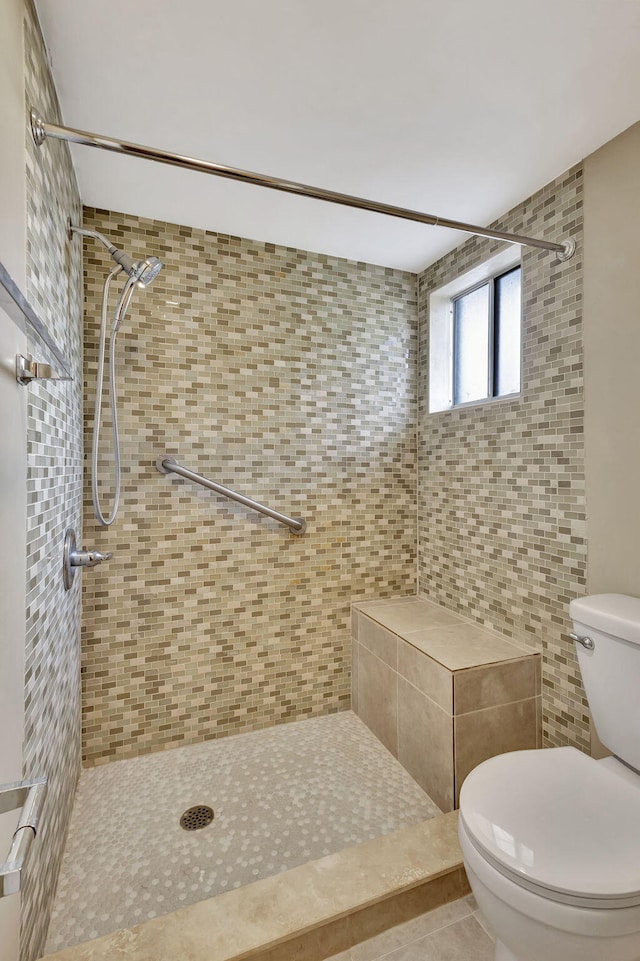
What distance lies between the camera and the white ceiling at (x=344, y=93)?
3.60 feet

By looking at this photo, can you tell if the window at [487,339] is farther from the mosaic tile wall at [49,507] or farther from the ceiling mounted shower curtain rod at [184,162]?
the mosaic tile wall at [49,507]

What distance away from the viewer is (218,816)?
5.26 feet

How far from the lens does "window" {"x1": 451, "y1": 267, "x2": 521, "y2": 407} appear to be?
202 cm

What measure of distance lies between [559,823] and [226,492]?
4.98ft

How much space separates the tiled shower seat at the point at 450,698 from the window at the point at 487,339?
107 centimetres

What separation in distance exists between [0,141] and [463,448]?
1.86 metres

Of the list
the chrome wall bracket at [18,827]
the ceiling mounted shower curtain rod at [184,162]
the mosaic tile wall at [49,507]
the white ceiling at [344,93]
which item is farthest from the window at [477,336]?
the chrome wall bracket at [18,827]

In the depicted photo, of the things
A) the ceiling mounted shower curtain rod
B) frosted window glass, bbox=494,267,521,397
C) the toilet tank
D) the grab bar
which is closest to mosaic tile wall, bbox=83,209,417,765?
the grab bar

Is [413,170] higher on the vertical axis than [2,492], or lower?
higher

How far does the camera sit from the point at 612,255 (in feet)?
4.84

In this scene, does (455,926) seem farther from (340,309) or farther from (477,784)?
(340,309)

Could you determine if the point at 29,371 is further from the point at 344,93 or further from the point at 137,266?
the point at 344,93

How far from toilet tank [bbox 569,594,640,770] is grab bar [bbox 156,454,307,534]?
1.16 meters

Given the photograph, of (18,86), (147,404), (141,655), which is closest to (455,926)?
(141,655)
